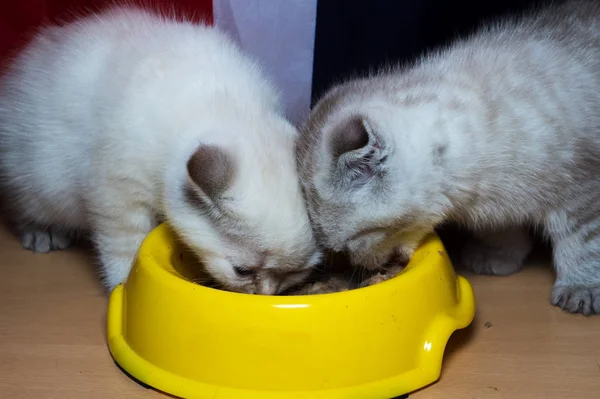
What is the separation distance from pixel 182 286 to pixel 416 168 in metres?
0.59

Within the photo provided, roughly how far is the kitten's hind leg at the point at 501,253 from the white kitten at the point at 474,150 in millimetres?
228

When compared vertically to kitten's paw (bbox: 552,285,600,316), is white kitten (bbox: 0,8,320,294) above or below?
above

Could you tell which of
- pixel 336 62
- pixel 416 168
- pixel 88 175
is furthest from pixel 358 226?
pixel 336 62

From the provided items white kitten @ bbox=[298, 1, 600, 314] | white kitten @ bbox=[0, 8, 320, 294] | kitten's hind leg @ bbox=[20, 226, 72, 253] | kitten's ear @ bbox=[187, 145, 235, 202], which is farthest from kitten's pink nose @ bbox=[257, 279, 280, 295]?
kitten's hind leg @ bbox=[20, 226, 72, 253]

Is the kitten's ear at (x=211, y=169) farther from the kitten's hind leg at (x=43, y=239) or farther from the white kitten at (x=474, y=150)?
the kitten's hind leg at (x=43, y=239)

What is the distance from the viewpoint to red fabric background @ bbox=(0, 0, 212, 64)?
246 cm

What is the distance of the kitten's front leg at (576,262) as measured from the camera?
6.75 ft

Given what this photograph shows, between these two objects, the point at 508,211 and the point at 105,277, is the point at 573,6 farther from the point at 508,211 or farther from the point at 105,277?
the point at 105,277

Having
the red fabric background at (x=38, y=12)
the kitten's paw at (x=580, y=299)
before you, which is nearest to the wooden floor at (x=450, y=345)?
the kitten's paw at (x=580, y=299)

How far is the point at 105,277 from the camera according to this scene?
218 cm

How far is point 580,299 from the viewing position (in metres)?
2.07

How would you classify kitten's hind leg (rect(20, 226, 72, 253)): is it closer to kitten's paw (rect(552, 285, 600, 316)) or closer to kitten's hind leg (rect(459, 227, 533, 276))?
kitten's hind leg (rect(459, 227, 533, 276))

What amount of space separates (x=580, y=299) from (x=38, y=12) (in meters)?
1.88

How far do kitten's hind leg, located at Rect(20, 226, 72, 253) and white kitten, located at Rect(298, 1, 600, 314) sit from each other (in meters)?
1.08
